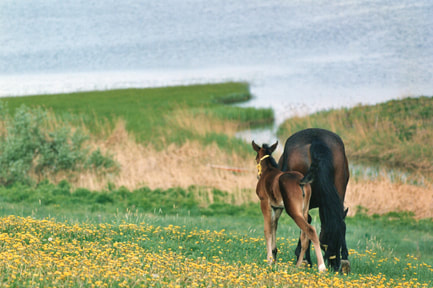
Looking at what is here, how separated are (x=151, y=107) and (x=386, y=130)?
790 inches

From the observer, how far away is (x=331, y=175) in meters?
10.2

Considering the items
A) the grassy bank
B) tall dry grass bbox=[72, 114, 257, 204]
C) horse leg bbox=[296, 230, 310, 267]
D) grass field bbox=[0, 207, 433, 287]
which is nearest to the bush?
tall dry grass bbox=[72, 114, 257, 204]

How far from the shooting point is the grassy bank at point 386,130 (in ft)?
118

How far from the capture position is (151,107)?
49.3 m

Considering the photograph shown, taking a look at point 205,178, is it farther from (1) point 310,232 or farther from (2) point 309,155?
(1) point 310,232

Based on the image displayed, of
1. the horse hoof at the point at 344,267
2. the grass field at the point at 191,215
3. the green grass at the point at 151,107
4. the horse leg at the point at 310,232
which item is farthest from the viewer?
the green grass at the point at 151,107

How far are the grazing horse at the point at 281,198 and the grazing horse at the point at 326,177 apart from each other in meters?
0.26

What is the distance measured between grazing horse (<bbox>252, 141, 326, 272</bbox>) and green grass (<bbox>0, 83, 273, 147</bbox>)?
24.0 meters

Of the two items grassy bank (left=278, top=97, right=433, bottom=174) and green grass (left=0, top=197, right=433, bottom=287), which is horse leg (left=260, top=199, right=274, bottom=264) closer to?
green grass (left=0, top=197, right=433, bottom=287)

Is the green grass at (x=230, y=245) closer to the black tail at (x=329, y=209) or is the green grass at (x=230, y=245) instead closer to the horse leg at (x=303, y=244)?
the horse leg at (x=303, y=244)

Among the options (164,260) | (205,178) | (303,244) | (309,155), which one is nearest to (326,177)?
(309,155)

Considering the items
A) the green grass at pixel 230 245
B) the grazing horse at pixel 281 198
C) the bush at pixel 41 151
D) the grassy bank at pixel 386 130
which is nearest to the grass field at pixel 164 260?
the green grass at pixel 230 245

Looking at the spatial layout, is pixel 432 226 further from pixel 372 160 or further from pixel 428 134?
pixel 428 134

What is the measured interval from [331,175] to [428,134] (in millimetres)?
30992
